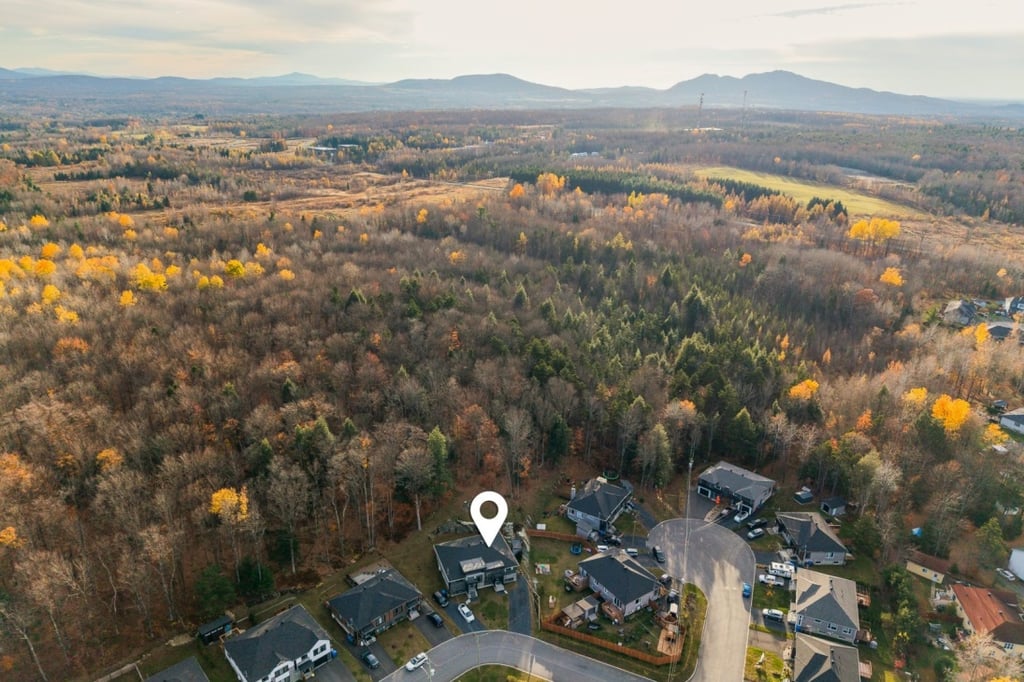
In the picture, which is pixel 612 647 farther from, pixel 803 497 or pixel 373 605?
pixel 803 497

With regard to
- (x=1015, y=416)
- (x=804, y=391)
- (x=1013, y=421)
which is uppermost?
(x=804, y=391)

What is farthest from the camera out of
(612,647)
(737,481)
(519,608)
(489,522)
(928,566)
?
(737,481)

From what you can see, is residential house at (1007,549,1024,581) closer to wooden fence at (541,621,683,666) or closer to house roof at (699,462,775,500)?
house roof at (699,462,775,500)

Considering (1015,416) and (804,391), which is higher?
(804,391)

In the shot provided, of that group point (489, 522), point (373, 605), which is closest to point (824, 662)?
point (489, 522)

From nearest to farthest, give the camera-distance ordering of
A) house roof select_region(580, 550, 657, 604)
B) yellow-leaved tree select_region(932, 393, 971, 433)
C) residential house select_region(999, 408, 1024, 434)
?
house roof select_region(580, 550, 657, 604), yellow-leaved tree select_region(932, 393, 971, 433), residential house select_region(999, 408, 1024, 434)

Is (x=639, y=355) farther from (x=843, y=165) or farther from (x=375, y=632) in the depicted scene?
(x=843, y=165)

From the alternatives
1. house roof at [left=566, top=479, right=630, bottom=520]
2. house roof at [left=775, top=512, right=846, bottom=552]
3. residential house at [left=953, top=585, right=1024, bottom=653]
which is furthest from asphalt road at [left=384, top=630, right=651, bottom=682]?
residential house at [left=953, top=585, right=1024, bottom=653]
